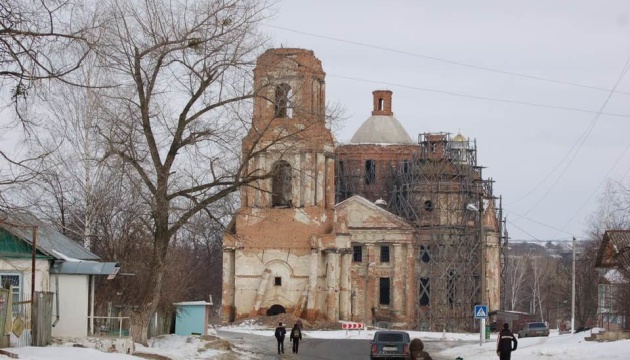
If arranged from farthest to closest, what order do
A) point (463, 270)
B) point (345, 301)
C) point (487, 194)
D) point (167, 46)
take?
1. point (487, 194)
2. point (463, 270)
3. point (345, 301)
4. point (167, 46)

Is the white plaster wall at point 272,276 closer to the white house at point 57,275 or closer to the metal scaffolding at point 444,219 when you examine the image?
the metal scaffolding at point 444,219

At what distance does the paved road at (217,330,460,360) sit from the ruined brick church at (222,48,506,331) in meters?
8.96

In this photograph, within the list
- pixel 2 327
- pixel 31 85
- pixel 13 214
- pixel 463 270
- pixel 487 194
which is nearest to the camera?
pixel 31 85

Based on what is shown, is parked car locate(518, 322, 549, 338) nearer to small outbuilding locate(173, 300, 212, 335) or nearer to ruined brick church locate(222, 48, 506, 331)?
ruined brick church locate(222, 48, 506, 331)

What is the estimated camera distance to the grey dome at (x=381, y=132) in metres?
95.4

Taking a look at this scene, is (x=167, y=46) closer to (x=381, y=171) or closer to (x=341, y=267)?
(x=341, y=267)

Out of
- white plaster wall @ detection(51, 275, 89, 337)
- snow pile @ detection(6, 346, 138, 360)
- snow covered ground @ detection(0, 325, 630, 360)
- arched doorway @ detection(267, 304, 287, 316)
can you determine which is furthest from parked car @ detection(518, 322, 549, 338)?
snow pile @ detection(6, 346, 138, 360)

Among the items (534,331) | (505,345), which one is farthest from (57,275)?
(534,331)

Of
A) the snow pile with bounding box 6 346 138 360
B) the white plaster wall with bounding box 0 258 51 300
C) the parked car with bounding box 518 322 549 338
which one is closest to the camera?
the snow pile with bounding box 6 346 138 360

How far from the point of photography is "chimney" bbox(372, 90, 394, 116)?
9906 centimetres

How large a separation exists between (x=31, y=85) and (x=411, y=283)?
224 feet

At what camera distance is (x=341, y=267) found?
76.0 m

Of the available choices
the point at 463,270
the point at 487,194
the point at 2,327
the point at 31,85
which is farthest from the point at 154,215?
the point at 487,194

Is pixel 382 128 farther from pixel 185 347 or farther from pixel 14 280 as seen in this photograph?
pixel 14 280
